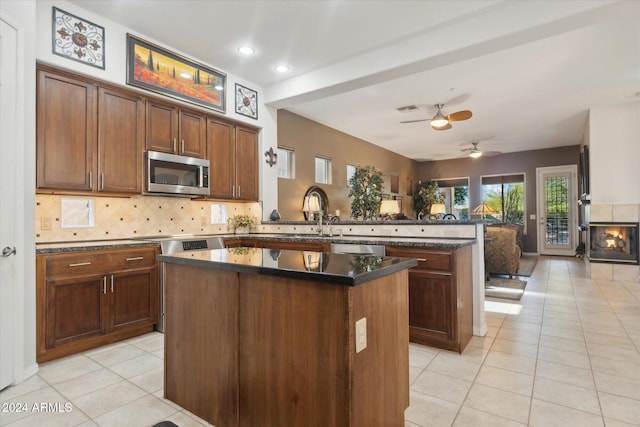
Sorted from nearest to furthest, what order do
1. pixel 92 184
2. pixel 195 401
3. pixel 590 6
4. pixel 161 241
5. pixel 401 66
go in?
pixel 195 401, pixel 590 6, pixel 92 184, pixel 161 241, pixel 401 66

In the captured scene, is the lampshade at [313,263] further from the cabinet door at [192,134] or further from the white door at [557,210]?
the white door at [557,210]

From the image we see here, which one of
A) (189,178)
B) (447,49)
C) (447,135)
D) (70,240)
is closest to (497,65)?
(447,49)

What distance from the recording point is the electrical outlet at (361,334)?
127 cm

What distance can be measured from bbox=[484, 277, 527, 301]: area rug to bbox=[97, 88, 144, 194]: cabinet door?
4706 mm

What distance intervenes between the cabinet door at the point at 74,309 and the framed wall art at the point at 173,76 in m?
1.98

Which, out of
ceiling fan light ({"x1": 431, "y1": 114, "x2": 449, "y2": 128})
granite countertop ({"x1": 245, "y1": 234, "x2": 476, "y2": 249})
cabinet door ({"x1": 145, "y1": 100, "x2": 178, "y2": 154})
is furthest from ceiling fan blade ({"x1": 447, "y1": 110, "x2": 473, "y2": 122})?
cabinet door ({"x1": 145, "y1": 100, "x2": 178, "y2": 154})

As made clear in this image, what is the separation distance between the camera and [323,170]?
673 cm

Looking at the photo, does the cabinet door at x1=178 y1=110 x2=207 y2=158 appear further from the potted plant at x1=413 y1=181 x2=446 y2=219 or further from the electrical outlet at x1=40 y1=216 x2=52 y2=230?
the potted plant at x1=413 y1=181 x2=446 y2=219

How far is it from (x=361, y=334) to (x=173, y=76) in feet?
12.1

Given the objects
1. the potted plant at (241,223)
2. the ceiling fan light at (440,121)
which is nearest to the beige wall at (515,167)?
the ceiling fan light at (440,121)

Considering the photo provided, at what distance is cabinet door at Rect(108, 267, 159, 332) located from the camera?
298cm

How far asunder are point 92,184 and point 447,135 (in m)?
6.86

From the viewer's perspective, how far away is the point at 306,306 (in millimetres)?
1357

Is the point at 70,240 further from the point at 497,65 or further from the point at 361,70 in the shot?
the point at 497,65
